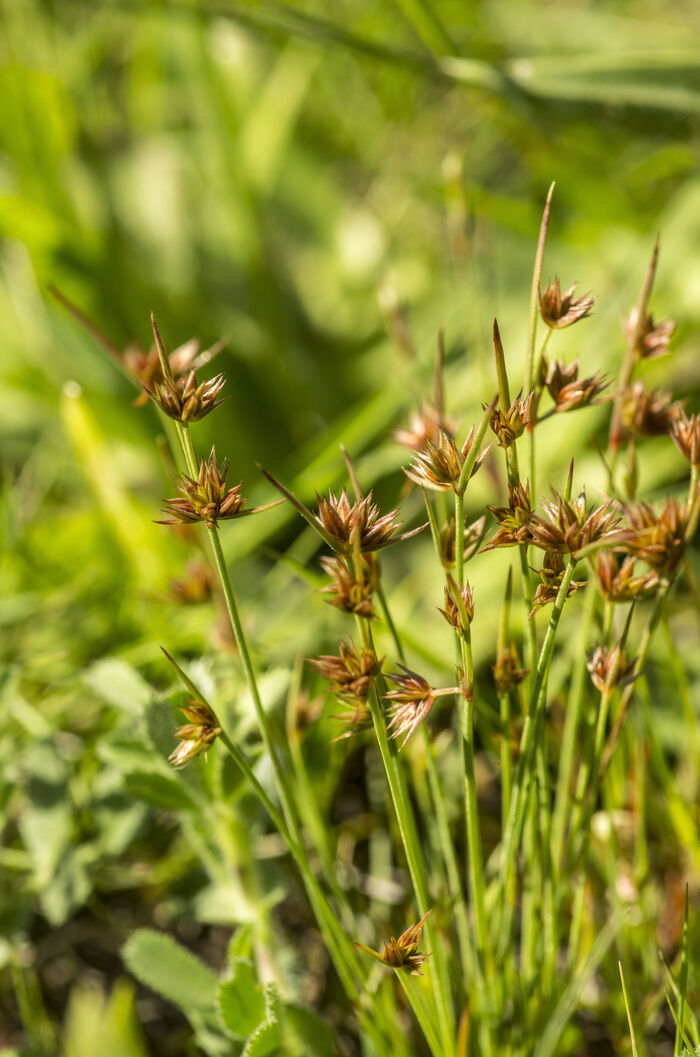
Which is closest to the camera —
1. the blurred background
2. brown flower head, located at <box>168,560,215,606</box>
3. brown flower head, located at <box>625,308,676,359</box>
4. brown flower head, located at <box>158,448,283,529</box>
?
brown flower head, located at <box>158,448,283,529</box>

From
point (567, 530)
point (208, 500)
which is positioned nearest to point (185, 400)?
point (208, 500)

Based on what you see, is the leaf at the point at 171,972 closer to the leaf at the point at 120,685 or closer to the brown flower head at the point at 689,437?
the leaf at the point at 120,685

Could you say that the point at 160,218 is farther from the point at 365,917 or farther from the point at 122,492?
the point at 365,917

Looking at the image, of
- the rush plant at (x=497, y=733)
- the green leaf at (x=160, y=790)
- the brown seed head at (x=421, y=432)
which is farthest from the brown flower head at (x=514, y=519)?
the green leaf at (x=160, y=790)

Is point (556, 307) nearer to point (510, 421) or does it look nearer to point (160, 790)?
point (510, 421)

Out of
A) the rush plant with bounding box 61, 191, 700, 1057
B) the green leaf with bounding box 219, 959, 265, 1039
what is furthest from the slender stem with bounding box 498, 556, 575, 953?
the green leaf with bounding box 219, 959, 265, 1039

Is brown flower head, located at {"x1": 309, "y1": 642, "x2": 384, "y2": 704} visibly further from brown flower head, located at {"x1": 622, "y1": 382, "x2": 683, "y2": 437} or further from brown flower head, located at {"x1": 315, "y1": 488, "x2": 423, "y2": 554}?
brown flower head, located at {"x1": 622, "y1": 382, "x2": 683, "y2": 437}
